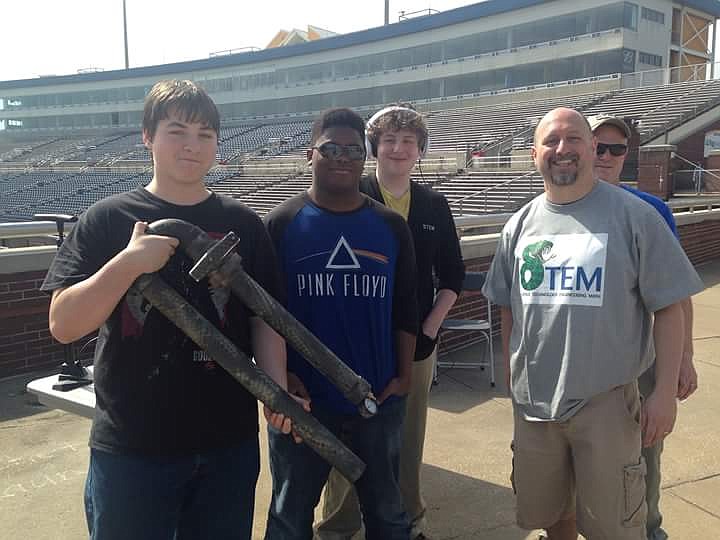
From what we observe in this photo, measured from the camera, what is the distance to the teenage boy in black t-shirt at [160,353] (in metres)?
1.70

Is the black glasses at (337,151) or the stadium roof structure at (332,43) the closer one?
the black glasses at (337,151)

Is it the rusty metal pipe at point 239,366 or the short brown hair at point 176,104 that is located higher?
the short brown hair at point 176,104

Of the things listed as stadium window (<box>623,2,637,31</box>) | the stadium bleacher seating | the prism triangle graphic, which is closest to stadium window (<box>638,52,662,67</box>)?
stadium window (<box>623,2,637,31</box>)

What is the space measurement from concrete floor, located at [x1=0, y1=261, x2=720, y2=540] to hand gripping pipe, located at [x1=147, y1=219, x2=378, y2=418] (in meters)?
1.60

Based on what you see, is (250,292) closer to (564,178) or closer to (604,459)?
(564,178)

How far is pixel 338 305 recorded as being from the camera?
2.20 m

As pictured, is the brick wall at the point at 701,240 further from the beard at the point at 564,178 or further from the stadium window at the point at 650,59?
the stadium window at the point at 650,59

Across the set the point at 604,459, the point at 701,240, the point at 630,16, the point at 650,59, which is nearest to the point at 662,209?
the point at 604,459

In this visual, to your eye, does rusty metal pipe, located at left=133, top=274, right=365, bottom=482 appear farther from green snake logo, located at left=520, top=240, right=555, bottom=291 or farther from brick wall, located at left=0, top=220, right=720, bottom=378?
brick wall, located at left=0, top=220, right=720, bottom=378

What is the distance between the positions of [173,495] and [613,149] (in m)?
2.46

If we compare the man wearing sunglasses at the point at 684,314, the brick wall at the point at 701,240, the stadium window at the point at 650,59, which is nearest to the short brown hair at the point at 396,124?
the man wearing sunglasses at the point at 684,314

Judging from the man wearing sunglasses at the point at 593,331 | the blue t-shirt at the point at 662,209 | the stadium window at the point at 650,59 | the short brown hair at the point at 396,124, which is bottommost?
the man wearing sunglasses at the point at 593,331

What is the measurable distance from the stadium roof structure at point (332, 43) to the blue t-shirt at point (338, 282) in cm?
4070

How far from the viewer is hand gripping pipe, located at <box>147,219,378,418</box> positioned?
1604 mm
